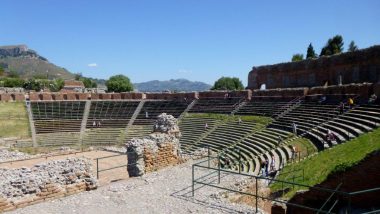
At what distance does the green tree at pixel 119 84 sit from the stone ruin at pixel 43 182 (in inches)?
2864

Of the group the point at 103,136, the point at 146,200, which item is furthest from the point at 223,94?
the point at 146,200

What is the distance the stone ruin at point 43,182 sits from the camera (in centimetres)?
1059

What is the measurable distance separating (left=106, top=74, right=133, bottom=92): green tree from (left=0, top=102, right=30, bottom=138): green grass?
3989 cm

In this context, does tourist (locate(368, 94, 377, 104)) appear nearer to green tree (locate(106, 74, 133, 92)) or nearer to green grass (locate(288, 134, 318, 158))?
green grass (locate(288, 134, 318, 158))

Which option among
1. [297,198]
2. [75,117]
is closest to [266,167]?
[297,198]

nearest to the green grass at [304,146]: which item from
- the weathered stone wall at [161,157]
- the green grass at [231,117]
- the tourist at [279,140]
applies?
the tourist at [279,140]

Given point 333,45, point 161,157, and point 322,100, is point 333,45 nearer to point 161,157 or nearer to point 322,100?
point 322,100

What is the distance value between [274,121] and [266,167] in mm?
11580

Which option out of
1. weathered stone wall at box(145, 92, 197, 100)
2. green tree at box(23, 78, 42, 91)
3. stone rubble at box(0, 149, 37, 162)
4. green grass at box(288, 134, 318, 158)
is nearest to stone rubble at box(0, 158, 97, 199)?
green grass at box(288, 134, 318, 158)

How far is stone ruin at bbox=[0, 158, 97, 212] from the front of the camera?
10.6 meters

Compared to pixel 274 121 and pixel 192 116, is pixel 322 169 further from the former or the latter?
pixel 192 116

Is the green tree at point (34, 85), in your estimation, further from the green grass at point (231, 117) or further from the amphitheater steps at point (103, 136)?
the green grass at point (231, 117)

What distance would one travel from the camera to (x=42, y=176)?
11.2 m

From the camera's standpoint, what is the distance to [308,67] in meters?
39.5
